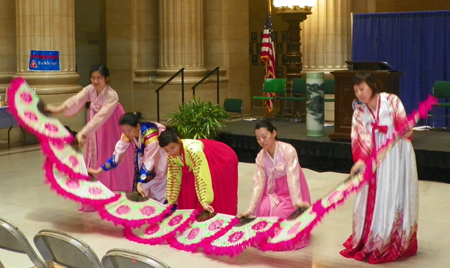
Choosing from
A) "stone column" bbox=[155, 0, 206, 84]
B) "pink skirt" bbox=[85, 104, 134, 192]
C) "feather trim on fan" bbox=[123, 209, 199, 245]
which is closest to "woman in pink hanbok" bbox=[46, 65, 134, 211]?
"pink skirt" bbox=[85, 104, 134, 192]

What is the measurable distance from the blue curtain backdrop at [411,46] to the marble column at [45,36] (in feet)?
17.0

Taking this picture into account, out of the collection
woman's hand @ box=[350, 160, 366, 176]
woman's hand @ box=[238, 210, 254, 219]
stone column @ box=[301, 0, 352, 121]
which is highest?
stone column @ box=[301, 0, 352, 121]

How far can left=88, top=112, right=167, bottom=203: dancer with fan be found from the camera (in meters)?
6.94

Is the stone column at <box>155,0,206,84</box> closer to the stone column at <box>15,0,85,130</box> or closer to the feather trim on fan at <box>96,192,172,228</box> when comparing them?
the stone column at <box>15,0,85,130</box>

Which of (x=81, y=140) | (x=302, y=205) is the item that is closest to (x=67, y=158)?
(x=81, y=140)

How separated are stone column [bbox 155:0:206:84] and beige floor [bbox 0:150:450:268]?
204 inches

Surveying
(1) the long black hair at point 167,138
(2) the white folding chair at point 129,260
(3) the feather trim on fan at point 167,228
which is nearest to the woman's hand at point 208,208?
(3) the feather trim on fan at point 167,228

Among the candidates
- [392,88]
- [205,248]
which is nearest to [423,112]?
[205,248]

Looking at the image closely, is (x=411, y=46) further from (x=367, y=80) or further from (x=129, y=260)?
(x=129, y=260)

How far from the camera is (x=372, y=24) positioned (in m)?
13.4

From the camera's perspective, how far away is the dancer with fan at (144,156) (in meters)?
6.94

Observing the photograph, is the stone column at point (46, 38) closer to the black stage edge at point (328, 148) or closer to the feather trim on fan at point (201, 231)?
the black stage edge at point (328, 148)

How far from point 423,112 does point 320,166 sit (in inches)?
214

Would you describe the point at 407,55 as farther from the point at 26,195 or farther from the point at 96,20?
the point at 96,20
